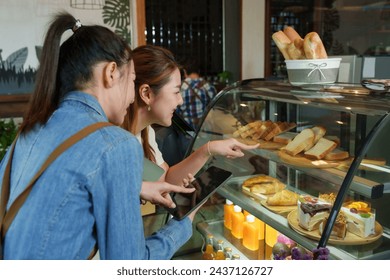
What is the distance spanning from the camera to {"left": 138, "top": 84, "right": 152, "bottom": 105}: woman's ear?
1635 millimetres

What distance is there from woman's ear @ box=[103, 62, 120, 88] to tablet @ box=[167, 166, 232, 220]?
19.5 inches

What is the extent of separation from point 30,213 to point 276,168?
52.0 inches

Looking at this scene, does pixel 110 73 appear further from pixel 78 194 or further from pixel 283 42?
pixel 283 42

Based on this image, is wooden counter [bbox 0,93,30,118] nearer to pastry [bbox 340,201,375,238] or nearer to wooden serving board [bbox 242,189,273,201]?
wooden serving board [bbox 242,189,273,201]

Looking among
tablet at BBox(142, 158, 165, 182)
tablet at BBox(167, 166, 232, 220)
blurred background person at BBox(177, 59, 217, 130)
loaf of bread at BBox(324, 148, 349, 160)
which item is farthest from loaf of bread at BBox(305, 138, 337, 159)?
blurred background person at BBox(177, 59, 217, 130)

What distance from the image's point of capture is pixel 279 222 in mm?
1599

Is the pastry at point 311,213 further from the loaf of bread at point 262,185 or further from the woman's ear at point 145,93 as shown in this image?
the woman's ear at point 145,93

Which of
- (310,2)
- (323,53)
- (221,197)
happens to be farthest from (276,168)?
(310,2)

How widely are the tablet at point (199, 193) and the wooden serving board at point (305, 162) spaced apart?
32 centimetres

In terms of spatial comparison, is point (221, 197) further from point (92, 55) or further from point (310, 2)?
point (310, 2)

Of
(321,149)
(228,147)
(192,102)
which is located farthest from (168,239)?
(192,102)

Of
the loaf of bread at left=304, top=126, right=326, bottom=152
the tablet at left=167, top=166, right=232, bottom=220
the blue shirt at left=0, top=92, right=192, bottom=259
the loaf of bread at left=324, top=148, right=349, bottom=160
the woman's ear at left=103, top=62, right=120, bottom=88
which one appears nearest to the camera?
the blue shirt at left=0, top=92, right=192, bottom=259

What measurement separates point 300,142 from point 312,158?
0.43 ft
